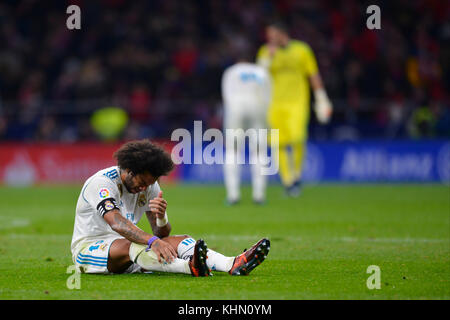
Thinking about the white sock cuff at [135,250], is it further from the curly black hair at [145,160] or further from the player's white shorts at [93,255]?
the curly black hair at [145,160]

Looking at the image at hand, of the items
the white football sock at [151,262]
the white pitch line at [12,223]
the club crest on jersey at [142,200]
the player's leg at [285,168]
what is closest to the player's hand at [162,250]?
the white football sock at [151,262]

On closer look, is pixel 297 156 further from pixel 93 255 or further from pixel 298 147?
pixel 93 255

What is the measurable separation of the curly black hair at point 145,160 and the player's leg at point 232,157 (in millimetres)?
7615

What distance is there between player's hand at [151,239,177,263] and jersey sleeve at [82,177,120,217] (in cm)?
44

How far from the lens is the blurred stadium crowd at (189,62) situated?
2005 cm

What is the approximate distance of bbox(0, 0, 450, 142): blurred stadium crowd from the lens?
20047 millimetres

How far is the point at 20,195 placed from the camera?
1706 centimetres

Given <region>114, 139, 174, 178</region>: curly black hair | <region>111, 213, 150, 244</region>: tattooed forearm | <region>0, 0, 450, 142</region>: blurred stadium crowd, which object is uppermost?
<region>0, 0, 450, 142</region>: blurred stadium crowd

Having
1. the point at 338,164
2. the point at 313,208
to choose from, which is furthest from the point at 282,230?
the point at 338,164

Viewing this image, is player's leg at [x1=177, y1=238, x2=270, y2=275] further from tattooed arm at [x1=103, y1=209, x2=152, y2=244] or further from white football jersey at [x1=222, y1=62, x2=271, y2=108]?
white football jersey at [x1=222, y1=62, x2=271, y2=108]

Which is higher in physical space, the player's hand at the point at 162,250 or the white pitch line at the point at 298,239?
the player's hand at the point at 162,250

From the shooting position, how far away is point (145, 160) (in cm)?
591

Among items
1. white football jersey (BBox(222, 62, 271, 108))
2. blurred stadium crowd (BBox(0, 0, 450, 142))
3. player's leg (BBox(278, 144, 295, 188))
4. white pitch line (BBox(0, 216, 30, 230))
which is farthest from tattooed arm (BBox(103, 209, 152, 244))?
blurred stadium crowd (BBox(0, 0, 450, 142))
